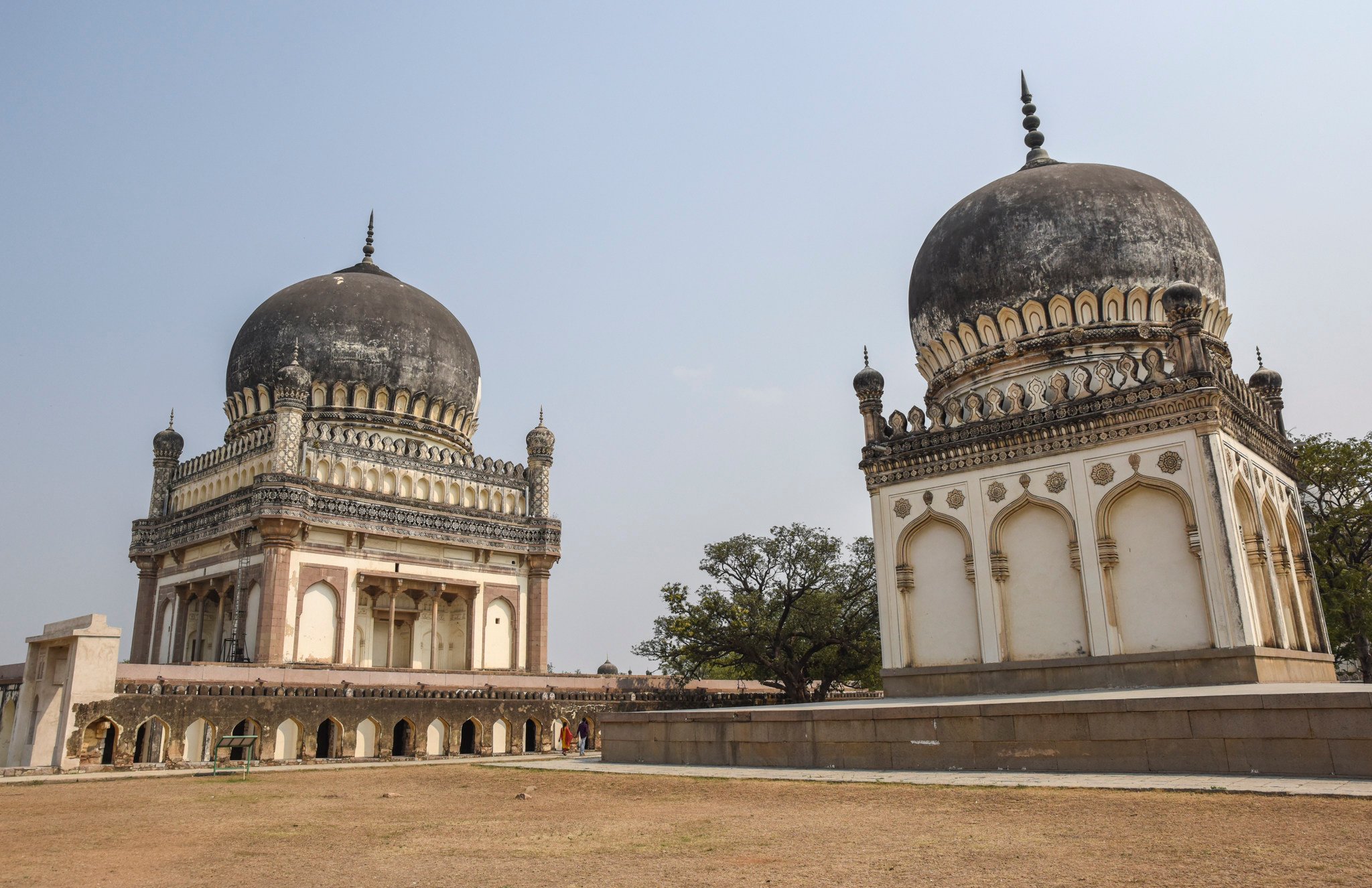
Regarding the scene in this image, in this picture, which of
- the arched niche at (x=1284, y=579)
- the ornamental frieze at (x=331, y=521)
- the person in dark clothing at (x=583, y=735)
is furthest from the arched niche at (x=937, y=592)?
the ornamental frieze at (x=331, y=521)

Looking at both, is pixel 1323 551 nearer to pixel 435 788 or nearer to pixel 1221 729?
pixel 1221 729

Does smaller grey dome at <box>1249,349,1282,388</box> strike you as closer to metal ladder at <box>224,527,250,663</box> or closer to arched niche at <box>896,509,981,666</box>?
arched niche at <box>896,509,981,666</box>

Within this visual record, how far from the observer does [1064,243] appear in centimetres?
1841

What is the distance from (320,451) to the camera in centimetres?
2617

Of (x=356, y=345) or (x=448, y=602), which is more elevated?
(x=356, y=345)

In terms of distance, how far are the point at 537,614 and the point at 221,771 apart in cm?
1285

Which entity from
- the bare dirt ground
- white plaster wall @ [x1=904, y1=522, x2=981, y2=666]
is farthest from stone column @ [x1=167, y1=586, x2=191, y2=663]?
white plaster wall @ [x1=904, y1=522, x2=981, y2=666]

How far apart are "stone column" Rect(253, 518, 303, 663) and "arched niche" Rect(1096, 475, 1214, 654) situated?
1840cm

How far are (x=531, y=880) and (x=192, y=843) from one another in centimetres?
359

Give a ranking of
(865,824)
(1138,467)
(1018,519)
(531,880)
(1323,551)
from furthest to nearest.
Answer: (1323,551) → (1018,519) → (1138,467) → (865,824) → (531,880)

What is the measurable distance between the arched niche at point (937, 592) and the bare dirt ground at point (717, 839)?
6122mm

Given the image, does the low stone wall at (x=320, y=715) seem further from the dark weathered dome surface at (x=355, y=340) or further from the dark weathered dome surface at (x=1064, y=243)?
the dark weathered dome surface at (x=355, y=340)

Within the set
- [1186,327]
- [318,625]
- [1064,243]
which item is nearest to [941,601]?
[1186,327]

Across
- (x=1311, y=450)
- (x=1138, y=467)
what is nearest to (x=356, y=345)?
(x=1138, y=467)
